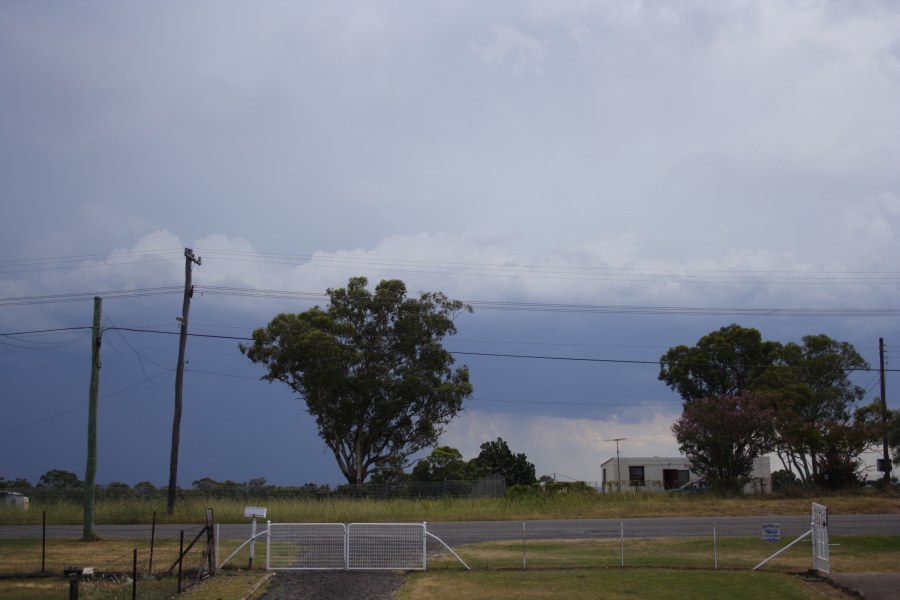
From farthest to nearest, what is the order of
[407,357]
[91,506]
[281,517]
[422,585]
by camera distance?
1. [407,357]
2. [281,517]
3. [91,506]
4. [422,585]

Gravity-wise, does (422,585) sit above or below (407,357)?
below

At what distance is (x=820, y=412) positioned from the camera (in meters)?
58.5

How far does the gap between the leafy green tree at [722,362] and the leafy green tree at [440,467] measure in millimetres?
17297

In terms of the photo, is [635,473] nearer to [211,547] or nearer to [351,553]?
[351,553]

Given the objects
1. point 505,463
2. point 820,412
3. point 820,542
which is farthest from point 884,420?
point 820,542

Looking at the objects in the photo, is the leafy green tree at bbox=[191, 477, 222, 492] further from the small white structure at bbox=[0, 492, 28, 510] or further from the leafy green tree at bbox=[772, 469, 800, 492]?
the leafy green tree at bbox=[772, 469, 800, 492]

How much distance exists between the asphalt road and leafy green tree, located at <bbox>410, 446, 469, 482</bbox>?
64.2 feet

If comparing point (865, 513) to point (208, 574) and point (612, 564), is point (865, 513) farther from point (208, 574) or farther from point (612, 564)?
point (208, 574)

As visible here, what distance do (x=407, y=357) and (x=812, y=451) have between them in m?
24.2

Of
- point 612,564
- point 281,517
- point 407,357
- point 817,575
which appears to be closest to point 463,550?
point 612,564

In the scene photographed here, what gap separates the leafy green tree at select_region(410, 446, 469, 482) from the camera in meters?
55.2

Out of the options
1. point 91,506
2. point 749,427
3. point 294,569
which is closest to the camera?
point 294,569

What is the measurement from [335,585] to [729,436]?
3322cm

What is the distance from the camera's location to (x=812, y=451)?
4606 centimetres
